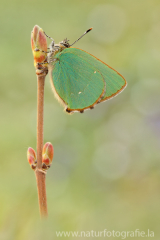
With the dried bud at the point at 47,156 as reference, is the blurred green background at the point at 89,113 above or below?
below

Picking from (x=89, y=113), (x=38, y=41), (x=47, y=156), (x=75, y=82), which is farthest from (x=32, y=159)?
(x=89, y=113)

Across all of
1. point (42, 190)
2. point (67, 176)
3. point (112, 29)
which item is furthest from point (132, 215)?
point (112, 29)

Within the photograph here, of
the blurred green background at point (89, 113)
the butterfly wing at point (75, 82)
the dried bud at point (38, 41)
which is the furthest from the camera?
the blurred green background at point (89, 113)

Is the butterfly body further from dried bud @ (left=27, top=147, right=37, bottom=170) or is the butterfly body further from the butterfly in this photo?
dried bud @ (left=27, top=147, right=37, bottom=170)

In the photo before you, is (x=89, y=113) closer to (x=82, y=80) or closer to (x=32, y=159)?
(x=82, y=80)

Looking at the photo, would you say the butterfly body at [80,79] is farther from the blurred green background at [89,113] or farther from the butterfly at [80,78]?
the blurred green background at [89,113]

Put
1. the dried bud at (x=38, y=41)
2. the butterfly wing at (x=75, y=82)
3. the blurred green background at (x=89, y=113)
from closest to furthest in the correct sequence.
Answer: the dried bud at (x=38, y=41) < the butterfly wing at (x=75, y=82) < the blurred green background at (x=89, y=113)

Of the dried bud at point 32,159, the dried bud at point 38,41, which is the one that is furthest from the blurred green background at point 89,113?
the dried bud at point 38,41

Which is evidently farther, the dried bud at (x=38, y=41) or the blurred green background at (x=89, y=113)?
the blurred green background at (x=89, y=113)

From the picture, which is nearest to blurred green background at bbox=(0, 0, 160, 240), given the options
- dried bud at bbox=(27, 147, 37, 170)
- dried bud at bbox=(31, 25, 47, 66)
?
dried bud at bbox=(27, 147, 37, 170)

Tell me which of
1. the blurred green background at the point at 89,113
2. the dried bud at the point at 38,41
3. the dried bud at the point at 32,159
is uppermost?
the dried bud at the point at 38,41
